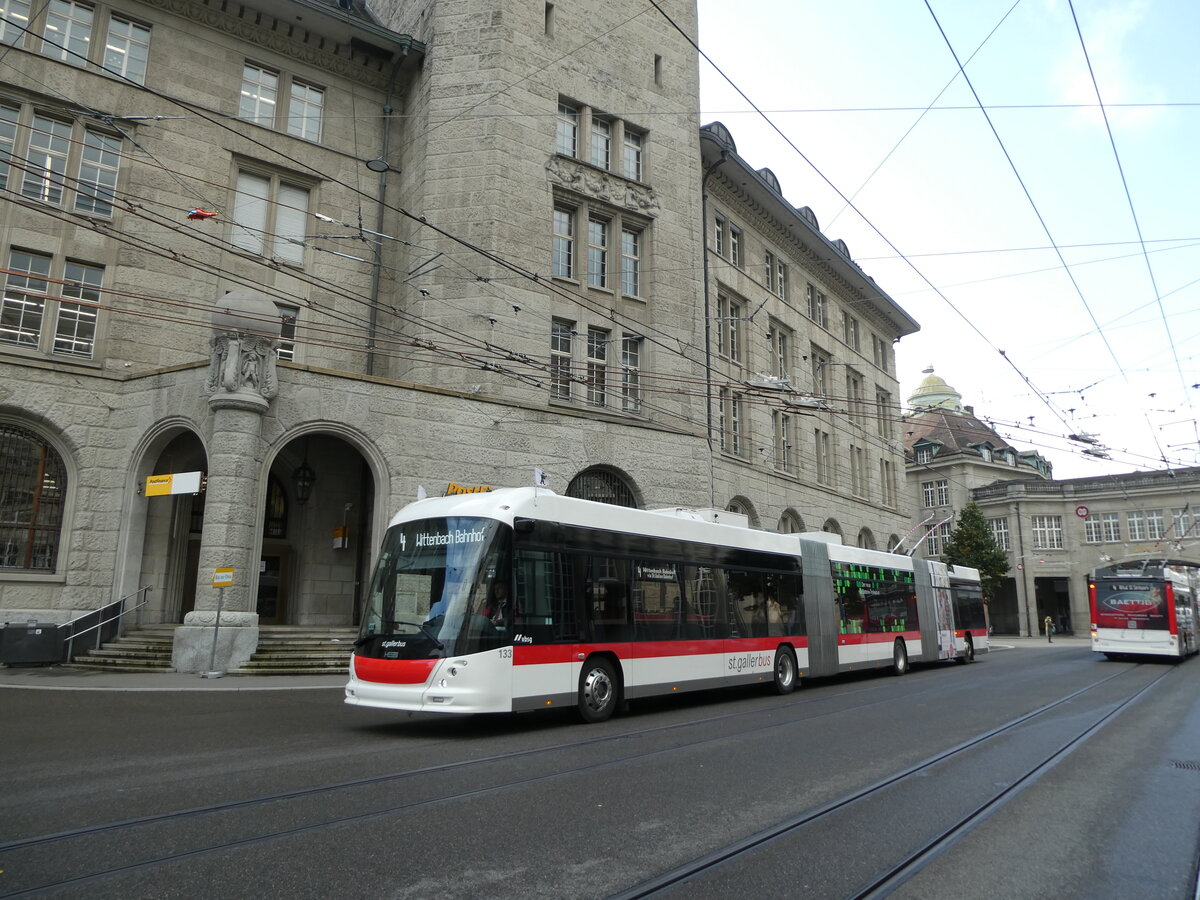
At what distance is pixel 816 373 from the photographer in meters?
38.3

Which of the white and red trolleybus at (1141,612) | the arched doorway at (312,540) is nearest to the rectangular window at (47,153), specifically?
the arched doorway at (312,540)

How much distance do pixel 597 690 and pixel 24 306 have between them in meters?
16.2

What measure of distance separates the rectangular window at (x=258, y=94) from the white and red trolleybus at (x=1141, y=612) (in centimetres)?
2803

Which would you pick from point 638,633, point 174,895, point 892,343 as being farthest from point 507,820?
point 892,343

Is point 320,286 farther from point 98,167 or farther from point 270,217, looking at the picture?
point 98,167

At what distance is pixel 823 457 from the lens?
38.6 meters

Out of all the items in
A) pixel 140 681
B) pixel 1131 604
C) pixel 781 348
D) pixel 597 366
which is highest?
pixel 781 348

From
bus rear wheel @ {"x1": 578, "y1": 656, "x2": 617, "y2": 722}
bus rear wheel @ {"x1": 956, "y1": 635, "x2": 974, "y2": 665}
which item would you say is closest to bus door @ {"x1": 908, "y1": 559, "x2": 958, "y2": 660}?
bus rear wheel @ {"x1": 956, "y1": 635, "x2": 974, "y2": 665}

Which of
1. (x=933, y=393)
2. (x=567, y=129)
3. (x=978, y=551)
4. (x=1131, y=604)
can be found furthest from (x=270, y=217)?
(x=933, y=393)

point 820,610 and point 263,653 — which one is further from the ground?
point 820,610

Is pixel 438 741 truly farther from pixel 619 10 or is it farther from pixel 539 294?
pixel 619 10

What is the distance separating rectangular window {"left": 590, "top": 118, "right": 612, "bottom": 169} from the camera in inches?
1000

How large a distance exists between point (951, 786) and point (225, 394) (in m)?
15.2

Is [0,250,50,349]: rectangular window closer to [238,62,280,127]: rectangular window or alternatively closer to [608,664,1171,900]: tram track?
[238,62,280,127]: rectangular window
